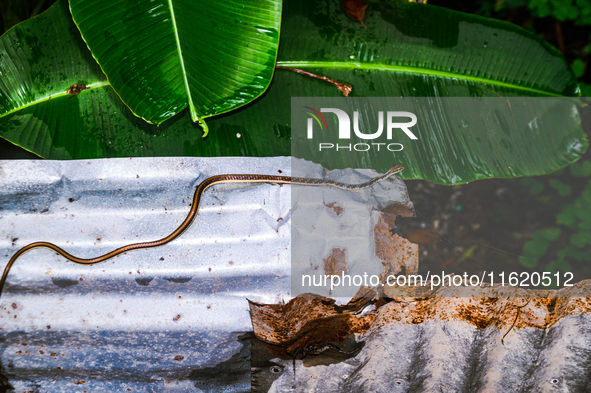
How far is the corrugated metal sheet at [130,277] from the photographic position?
1412 millimetres

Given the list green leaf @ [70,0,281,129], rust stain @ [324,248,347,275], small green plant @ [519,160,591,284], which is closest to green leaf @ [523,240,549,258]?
small green plant @ [519,160,591,284]

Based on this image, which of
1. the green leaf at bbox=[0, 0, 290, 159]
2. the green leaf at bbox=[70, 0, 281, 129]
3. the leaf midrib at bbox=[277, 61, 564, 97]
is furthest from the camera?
the leaf midrib at bbox=[277, 61, 564, 97]

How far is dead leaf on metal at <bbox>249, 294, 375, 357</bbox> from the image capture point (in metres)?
1.44

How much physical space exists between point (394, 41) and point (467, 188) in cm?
74

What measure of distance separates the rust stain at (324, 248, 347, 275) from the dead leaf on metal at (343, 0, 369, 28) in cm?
95

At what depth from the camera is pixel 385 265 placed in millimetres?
→ 1465

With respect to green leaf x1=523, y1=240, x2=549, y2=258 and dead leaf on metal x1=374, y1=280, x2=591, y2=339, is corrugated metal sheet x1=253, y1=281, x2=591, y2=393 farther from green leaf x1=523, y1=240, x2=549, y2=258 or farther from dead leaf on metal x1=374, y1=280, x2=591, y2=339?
green leaf x1=523, y1=240, x2=549, y2=258

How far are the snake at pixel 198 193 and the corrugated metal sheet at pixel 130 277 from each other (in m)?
0.03

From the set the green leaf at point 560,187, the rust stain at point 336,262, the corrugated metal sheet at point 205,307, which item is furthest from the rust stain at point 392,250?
the green leaf at point 560,187

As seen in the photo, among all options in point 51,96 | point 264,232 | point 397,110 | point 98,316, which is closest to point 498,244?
point 397,110

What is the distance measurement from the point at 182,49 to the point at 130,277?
93cm

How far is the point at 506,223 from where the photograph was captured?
1.57 metres

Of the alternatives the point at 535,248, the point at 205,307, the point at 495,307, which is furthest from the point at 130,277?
the point at 535,248

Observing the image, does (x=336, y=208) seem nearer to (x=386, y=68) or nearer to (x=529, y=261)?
(x=386, y=68)
